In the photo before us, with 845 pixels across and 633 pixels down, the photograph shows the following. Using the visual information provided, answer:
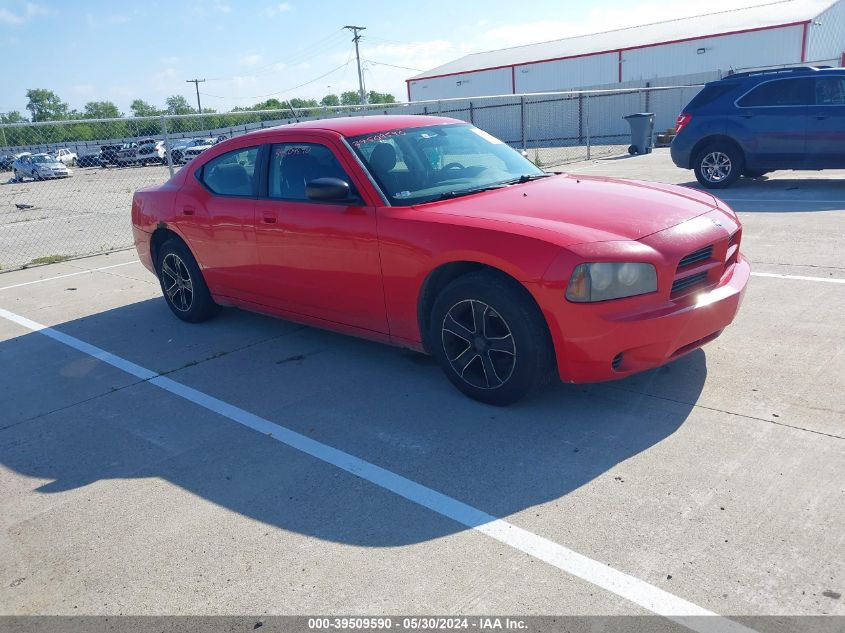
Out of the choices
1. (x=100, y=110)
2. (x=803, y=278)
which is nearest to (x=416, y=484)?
(x=803, y=278)

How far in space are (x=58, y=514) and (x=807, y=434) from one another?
12.2 ft

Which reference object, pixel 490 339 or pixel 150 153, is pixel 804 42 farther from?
pixel 490 339

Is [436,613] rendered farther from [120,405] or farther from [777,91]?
[777,91]

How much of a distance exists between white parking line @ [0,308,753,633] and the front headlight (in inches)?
48.7

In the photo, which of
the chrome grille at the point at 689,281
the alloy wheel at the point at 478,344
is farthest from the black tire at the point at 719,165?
the alloy wheel at the point at 478,344

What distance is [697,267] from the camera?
4.08 meters

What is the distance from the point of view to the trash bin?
20.0 m

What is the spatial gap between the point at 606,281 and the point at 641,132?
1793cm

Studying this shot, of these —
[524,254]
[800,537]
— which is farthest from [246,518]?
[800,537]

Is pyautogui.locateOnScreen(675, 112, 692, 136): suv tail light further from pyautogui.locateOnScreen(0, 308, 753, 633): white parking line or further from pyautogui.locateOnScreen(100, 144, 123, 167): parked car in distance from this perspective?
pyautogui.locateOnScreen(100, 144, 123, 167): parked car in distance

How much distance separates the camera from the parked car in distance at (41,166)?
29.3 meters

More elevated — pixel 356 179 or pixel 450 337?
pixel 356 179

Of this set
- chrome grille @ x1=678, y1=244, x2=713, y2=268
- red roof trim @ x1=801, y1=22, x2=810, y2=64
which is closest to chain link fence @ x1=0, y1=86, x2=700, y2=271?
chrome grille @ x1=678, y1=244, x2=713, y2=268

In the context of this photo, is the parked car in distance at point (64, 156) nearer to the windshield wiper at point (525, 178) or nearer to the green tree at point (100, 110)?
the windshield wiper at point (525, 178)
